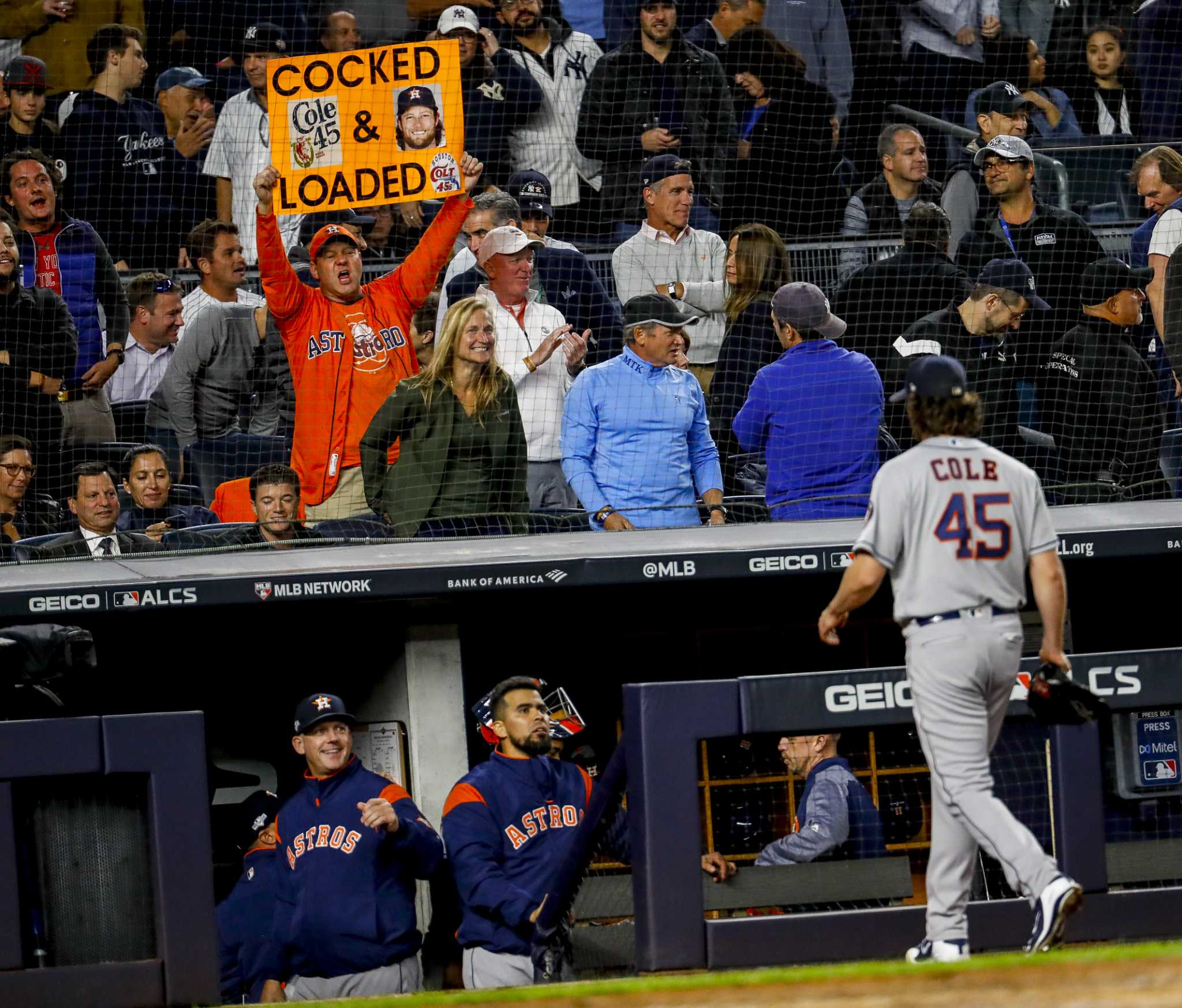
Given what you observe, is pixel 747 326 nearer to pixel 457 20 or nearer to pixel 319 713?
pixel 457 20

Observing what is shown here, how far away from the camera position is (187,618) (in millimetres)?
8055

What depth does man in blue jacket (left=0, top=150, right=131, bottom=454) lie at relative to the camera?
366 inches

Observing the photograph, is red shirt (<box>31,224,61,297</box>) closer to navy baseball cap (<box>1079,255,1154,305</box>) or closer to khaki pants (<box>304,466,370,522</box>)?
khaki pants (<box>304,466,370,522</box>)

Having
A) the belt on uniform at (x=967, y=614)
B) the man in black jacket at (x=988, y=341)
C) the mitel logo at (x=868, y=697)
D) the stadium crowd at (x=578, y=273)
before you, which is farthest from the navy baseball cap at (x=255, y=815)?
the man in black jacket at (x=988, y=341)

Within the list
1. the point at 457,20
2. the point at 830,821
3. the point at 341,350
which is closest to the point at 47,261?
the point at 341,350

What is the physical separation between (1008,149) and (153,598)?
499cm

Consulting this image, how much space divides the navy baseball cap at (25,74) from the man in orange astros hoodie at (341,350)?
2.13m

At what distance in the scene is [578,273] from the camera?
917 cm

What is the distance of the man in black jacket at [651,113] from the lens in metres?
10.5

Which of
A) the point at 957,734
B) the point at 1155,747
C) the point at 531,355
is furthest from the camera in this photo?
the point at 531,355

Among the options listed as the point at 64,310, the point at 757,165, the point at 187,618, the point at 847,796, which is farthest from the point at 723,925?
the point at 757,165

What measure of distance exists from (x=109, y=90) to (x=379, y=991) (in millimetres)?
5910

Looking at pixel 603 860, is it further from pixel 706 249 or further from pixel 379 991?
pixel 706 249

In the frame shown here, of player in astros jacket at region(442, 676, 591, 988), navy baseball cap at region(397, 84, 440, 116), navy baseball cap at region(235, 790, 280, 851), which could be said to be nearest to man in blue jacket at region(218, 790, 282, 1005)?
navy baseball cap at region(235, 790, 280, 851)
